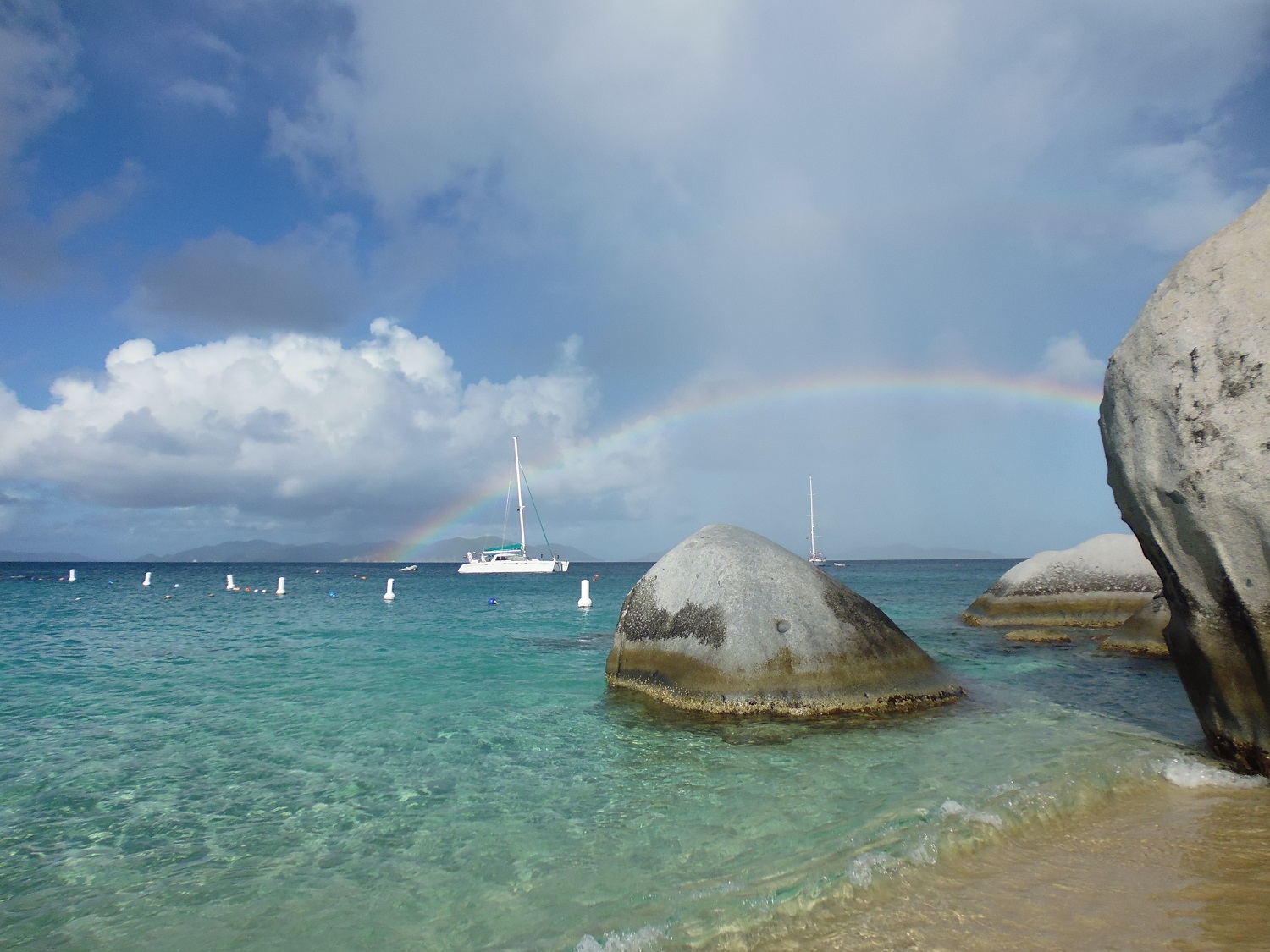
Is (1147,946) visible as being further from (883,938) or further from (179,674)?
(179,674)

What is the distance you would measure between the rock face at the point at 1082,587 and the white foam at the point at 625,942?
2226 cm

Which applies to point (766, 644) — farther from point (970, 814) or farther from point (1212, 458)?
point (1212, 458)

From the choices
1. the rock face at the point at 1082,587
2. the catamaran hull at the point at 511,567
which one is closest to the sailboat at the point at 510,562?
the catamaran hull at the point at 511,567

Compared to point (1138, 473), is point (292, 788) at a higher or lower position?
lower

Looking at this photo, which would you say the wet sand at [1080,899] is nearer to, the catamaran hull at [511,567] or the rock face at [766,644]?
the rock face at [766,644]

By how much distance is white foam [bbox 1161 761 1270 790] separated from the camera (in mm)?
6883

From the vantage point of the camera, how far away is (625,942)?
178 inches

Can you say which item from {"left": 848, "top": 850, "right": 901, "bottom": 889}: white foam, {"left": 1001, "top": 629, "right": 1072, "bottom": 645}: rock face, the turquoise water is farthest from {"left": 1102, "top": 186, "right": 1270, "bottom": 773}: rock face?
{"left": 1001, "top": 629, "right": 1072, "bottom": 645}: rock face

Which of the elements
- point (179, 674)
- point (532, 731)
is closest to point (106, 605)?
point (179, 674)

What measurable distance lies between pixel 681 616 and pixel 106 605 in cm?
3816

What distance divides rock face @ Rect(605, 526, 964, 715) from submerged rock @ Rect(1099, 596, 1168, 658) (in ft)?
28.3

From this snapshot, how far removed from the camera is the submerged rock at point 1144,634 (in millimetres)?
16953

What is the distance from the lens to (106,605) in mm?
37188

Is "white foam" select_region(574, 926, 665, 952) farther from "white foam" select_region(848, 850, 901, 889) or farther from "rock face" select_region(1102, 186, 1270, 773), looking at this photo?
"rock face" select_region(1102, 186, 1270, 773)
